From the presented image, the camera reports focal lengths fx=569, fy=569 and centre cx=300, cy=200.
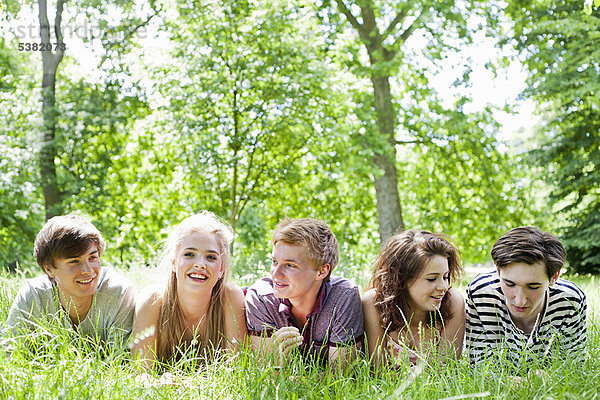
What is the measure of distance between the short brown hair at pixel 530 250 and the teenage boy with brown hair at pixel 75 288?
2.09 meters

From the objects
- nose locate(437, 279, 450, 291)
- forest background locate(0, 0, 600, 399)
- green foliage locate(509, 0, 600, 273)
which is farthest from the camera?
green foliage locate(509, 0, 600, 273)

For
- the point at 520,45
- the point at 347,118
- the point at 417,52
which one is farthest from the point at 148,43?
the point at 520,45

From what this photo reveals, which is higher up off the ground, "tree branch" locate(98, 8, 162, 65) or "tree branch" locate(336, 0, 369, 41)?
"tree branch" locate(98, 8, 162, 65)

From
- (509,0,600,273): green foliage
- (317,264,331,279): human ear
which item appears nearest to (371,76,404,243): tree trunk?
(509,0,600,273): green foliage

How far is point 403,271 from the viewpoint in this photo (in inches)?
127

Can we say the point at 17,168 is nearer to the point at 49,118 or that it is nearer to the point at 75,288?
the point at 49,118

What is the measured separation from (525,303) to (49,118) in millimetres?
12255

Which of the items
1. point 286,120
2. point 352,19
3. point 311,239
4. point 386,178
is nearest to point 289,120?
point 286,120

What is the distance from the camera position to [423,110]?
11.9m

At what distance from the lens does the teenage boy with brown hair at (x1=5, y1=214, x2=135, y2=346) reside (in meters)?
3.24

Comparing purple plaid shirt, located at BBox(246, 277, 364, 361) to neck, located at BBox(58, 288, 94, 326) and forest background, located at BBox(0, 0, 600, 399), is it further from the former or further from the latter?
forest background, located at BBox(0, 0, 600, 399)

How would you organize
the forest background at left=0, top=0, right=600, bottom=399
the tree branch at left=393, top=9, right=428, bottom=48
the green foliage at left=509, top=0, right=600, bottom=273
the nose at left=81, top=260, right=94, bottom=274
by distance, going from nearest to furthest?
the nose at left=81, top=260, right=94, bottom=274, the forest background at left=0, top=0, right=600, bottom=399, the tree branch at left=393, top=9, right=428, bottom=48, the green foliage at left=509, top=0, right=600, bottom=273

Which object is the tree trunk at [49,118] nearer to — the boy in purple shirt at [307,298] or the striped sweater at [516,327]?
the boy in purple shirt at [307,298]

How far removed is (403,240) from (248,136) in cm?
658
